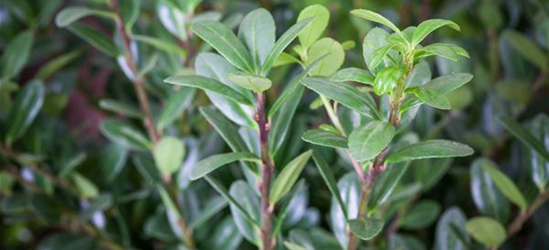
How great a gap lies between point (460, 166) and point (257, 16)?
36 cm

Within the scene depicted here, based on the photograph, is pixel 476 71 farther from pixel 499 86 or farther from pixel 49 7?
pixel 49 7

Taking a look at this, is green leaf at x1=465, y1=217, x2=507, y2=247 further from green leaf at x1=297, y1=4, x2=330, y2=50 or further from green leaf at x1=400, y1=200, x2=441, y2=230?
green leaf at x1=297, y1=4, x2=330, y2=50

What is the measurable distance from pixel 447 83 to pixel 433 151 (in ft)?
0.12

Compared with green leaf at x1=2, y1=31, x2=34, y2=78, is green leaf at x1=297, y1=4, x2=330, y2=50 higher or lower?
higher

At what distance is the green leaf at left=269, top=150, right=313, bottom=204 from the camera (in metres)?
0.41

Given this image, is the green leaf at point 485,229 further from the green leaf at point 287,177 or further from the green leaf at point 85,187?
the green leaf at point 85,187

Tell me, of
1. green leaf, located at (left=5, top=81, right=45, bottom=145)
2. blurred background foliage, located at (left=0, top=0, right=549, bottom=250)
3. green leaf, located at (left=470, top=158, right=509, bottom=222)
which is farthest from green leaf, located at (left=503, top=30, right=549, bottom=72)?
green leaf, located at (left=5, top=81, right=45, bottom=145)

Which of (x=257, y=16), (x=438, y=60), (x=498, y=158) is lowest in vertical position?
(x=498, y=158)

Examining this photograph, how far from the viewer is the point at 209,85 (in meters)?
0.39

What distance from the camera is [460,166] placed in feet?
2.29

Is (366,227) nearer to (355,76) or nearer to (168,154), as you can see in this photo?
(355,76)

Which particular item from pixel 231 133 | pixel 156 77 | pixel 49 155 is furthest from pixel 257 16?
pixel 49 155

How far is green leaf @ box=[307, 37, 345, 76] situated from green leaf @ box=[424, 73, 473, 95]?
0.06 m

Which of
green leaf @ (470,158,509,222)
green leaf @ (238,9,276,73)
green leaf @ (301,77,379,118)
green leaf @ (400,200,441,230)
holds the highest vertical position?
green leaf @ (238,9,276,73)
